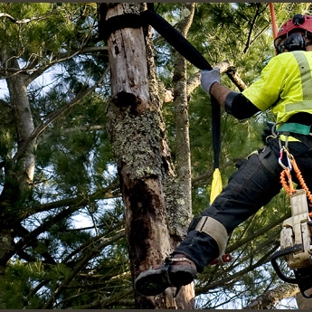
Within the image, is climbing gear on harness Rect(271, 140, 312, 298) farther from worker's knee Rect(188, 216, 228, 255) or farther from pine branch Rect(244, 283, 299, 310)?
pine branch Rect(244, 283, 299, 310)

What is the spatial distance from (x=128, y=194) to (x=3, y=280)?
7.48 feet

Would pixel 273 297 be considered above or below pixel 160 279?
above

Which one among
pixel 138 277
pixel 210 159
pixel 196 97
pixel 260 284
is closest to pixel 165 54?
pixel 196 97

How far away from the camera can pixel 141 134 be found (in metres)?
3.51

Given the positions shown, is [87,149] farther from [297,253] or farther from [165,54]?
[297,253]

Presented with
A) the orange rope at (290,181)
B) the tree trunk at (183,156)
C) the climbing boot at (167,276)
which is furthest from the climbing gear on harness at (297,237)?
the tree trunk at (183,156)

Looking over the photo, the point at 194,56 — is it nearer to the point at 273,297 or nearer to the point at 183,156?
the point at 183,156

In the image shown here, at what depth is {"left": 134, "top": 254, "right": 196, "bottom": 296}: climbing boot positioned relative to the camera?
2930 mm

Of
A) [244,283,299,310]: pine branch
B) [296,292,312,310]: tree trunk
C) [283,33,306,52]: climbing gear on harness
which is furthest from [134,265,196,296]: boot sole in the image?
[244,283,299,310]: pine branch

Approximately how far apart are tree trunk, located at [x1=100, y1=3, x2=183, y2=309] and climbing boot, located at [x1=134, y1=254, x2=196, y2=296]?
6.6 inches

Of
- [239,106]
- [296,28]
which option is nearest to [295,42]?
[296,28]

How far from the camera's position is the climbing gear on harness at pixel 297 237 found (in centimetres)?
291

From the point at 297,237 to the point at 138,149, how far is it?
2.81 feet

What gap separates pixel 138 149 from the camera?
136 inches
